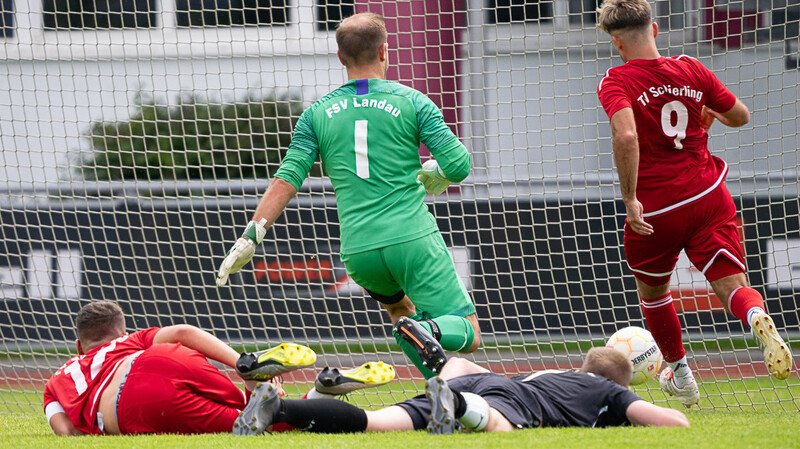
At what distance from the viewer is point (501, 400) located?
3.31 metres

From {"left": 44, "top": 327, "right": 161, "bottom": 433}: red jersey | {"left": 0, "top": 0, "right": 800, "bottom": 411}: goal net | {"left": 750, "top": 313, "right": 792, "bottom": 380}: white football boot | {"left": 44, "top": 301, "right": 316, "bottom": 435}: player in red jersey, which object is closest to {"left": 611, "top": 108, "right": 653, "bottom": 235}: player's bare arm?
{"left": 750, "top": 313, "right": 792, "bottom": 380}: white football boot

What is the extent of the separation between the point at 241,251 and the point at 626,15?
2136 millimetres

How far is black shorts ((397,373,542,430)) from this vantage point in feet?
10.8

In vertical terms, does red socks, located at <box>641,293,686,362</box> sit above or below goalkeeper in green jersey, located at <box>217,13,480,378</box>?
below

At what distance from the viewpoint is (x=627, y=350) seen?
4.62 metres

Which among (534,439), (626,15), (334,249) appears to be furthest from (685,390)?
(334,249)

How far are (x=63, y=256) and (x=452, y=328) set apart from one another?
4.52 meters

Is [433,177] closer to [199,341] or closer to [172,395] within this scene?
[199,341]

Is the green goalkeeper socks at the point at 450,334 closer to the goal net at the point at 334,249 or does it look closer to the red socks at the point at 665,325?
the red socks at the point at 665,325

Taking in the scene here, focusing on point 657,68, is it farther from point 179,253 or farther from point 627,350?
point 179,253

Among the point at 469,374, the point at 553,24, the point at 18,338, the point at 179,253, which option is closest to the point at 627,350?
the point at 469,374

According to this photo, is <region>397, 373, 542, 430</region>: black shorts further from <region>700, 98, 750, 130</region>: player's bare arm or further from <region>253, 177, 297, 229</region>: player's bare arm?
<region>700, 98, 750, 130</region>: player's bare arm

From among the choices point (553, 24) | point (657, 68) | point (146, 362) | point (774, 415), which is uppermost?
point (553, 24)

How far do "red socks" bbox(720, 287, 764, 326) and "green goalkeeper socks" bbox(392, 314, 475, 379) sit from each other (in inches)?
50.1
